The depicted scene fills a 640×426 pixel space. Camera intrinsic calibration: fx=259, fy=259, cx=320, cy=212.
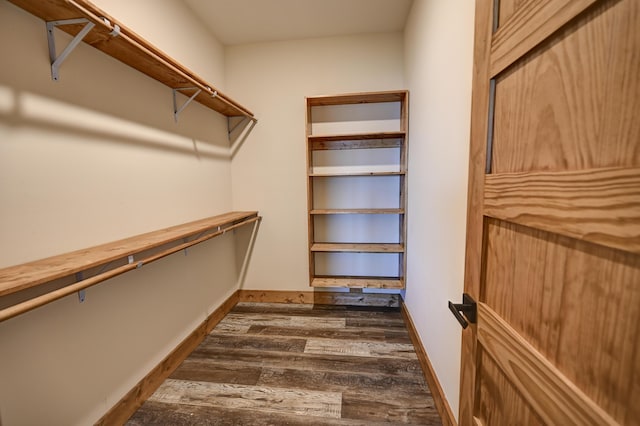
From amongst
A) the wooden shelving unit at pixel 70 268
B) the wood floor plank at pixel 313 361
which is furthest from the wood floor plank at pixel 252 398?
the wooden shelving unit at pixel 70 268

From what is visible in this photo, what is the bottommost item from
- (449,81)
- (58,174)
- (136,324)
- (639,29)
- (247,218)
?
(136,324)

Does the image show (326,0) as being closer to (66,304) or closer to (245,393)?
(66,304)

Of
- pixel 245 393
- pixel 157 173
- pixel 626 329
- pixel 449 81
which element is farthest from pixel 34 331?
pixel 449 81

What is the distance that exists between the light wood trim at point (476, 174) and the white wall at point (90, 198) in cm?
159

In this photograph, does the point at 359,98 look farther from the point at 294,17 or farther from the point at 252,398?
the point at 252,398

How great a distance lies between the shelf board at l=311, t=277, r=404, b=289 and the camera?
2406 mm

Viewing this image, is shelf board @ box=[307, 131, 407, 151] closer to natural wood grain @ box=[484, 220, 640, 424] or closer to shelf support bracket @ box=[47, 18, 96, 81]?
shelf support bracket @ box=[47, 18, 96, 81]

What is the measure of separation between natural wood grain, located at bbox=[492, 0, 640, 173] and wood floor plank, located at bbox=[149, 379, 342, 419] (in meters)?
1.61

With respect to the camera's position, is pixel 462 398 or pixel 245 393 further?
pixel 245 393

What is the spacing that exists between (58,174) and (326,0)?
206cm

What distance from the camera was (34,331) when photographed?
1.02 meters

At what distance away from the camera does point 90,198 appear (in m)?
1.23

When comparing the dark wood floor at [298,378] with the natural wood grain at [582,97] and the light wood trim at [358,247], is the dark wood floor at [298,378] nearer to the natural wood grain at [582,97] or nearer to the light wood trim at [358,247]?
the light wood trim at [358,247]

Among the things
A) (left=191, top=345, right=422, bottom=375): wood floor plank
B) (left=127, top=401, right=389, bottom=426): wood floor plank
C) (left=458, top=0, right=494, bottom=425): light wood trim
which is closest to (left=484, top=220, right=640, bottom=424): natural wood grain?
(left=458, top=0, right=494, bottom=425): light wood trim
